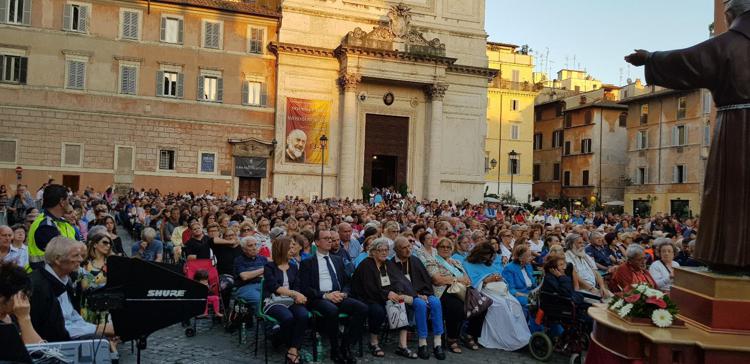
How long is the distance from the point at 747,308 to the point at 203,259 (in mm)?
7432

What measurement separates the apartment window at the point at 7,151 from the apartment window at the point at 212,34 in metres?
11.0

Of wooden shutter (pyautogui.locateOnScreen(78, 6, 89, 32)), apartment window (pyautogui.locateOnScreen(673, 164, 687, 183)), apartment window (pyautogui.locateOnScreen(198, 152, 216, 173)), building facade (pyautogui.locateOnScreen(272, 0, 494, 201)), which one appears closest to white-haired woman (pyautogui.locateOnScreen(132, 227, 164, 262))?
building facade (pyautogui.locateOnScreen(272, 0, 494, 201))

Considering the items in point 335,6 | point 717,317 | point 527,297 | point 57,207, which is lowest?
point 527,297

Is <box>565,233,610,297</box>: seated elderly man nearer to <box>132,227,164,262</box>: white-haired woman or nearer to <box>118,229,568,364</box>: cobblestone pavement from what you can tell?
<box>118,229,568,364</box>: cobblestone pavement

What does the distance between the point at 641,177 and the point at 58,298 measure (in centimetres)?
4829

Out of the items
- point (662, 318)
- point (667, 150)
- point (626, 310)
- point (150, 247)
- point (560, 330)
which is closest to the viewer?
point (662, 318)

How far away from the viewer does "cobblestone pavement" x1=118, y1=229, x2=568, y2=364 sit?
7527 millimetres

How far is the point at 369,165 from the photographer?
35.9 metres

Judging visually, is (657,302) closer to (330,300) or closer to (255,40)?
(330,300)

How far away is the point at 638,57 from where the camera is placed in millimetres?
5727

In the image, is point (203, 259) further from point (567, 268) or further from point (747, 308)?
point (747, 308)

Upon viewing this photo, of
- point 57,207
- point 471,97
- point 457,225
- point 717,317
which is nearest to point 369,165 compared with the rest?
point 471,97

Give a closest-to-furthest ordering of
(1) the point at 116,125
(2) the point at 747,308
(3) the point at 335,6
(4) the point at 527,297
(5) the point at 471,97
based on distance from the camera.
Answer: (2) the point at 747,308 < (4) the point at 527,297 < (1) the point at 116,125 < (3) the point at 335,6 < (5) the point at 471,97

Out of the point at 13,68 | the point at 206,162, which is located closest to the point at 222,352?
the point at 206,162
